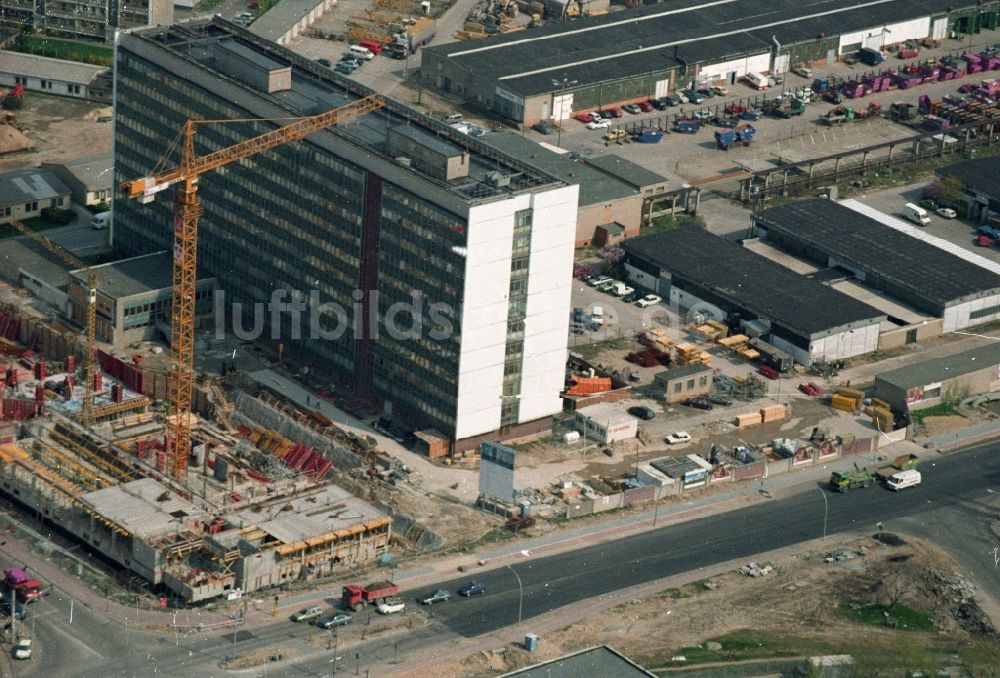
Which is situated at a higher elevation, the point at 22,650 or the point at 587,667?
the point at 587,667

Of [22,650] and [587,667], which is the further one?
[22,650]

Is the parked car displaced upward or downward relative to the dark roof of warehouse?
downward

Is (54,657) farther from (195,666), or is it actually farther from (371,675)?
(371,675)

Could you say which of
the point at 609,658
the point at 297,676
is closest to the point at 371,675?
the point at 297,676

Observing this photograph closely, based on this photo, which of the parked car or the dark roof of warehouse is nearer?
the dark roof of warehouse
